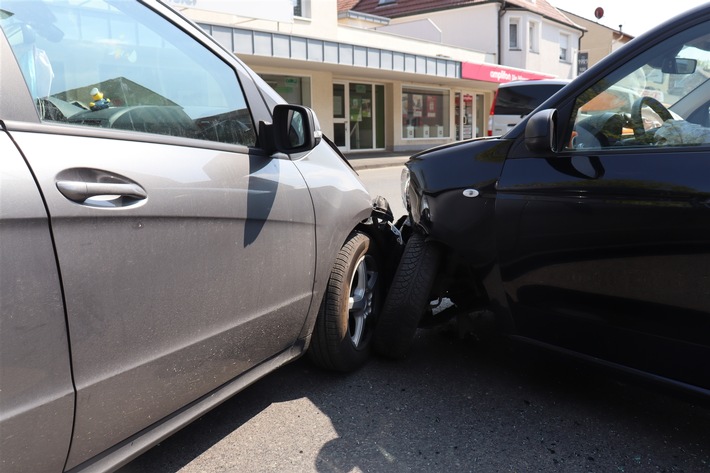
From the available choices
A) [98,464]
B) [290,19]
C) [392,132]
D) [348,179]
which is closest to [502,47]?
[392,132]

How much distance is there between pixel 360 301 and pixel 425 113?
2382cm

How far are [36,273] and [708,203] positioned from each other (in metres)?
2.13

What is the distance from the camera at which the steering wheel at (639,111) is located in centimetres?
252

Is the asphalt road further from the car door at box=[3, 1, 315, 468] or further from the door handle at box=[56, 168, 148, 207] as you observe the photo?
the door handle at box=[56, 168, 148, 207]

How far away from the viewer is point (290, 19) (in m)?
17.5

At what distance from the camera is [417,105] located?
83.6 feet

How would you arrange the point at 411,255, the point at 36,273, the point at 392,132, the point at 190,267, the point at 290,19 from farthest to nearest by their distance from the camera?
the point at 392,132 → the point at 290,19 → the point at 411,255 → the point at 190,267 → the point at 36,273

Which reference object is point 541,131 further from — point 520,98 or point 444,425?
point 520,98

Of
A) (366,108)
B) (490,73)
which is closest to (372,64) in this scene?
(366,108)

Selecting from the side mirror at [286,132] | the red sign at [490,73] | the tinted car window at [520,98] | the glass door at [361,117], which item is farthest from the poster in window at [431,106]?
the side mirror at [286,132]

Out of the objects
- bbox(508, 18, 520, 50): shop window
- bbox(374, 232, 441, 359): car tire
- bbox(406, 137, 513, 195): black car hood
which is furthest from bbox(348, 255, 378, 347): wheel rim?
bbox(508, 18, 520, 50): shop window

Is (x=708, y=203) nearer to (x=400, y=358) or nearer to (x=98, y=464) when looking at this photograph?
(x=400, y=358)

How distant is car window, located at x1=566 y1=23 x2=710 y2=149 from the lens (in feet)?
7.86

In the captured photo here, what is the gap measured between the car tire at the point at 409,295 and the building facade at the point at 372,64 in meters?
12.7
